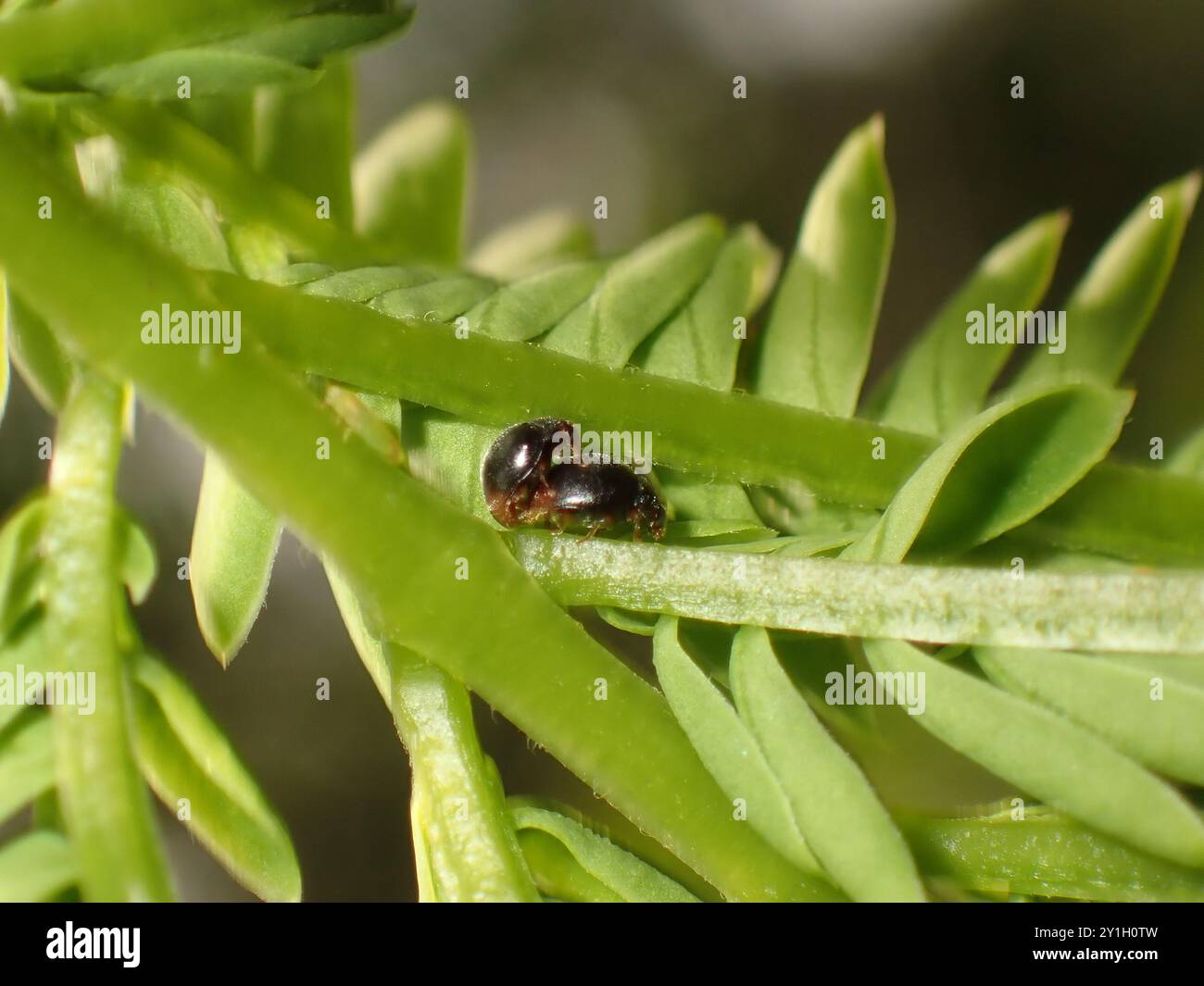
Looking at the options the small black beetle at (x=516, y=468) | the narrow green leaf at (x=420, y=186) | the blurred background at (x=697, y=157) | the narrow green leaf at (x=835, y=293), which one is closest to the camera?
the small black beetle at (x=516, y=468)

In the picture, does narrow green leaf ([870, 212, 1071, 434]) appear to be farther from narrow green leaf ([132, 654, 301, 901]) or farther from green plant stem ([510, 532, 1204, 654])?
narrow green leaf ([132, 654, 301, 901])

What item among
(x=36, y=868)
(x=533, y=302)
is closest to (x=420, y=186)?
(x=533, y=302)

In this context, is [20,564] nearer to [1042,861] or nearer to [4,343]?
[4,343]

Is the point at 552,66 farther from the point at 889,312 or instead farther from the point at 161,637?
the point at 161,637

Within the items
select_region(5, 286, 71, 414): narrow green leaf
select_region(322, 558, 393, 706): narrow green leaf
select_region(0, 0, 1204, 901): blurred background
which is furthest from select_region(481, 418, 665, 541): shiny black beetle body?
select_region(0, 0, 1204, 901): blurred background

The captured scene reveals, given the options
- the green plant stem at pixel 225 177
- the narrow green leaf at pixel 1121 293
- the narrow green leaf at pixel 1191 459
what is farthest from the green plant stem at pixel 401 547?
the narrow green leaf at pixel 1121 293

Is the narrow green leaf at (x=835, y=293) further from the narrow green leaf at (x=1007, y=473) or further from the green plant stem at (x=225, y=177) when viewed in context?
the green plant stem at (x=225, y=177)

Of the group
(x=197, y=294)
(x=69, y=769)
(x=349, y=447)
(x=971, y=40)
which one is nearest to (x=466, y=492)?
(x=349, y=447)
